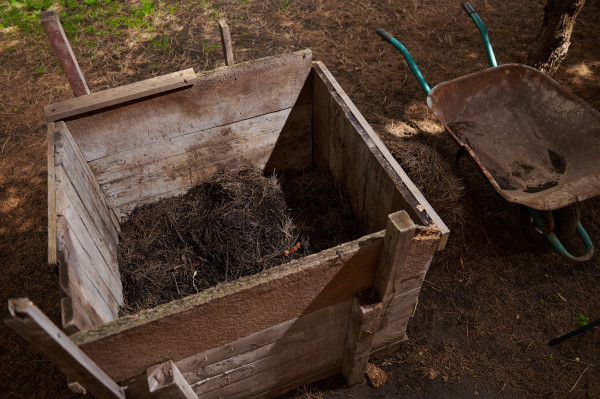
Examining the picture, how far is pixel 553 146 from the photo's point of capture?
3426mm

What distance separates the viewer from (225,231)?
2984mm

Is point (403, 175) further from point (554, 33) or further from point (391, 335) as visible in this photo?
point (554, 33)

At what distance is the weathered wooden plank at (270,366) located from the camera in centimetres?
223

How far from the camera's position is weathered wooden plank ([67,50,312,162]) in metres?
2.80

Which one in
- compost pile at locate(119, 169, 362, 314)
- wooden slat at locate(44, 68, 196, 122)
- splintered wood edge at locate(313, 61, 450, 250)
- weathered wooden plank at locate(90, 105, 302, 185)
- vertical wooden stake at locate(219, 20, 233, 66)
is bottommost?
compost pile at locate(119, 169, 362, 314)

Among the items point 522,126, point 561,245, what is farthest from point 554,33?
point 561,245

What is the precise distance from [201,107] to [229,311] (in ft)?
5.59

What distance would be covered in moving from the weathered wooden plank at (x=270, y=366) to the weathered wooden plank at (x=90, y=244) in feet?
2.52

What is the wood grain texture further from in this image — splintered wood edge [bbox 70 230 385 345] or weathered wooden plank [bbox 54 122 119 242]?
splintered wood edge [bbox 70 230 385 345]

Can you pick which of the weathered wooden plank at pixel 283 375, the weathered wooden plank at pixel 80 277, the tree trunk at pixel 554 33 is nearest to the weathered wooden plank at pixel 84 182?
the weathered wooden plank at pixel 80 277

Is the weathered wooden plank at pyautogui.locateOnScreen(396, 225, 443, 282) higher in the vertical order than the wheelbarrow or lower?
higher

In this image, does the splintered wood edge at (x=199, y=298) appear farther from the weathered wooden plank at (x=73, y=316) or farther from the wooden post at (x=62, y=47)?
the wooden post at (x=62, y=47)

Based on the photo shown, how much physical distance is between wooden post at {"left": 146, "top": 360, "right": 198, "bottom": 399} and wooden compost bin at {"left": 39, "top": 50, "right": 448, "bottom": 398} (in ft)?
0.04

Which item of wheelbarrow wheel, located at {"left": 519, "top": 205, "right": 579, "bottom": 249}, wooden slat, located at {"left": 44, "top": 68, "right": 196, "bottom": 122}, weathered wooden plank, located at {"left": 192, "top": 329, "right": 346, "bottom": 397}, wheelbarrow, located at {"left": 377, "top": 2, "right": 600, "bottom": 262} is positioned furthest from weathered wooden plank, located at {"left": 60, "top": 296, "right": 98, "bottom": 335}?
wheelbarrow wheel, located at {"left": 519, "top": 205, "right": 579, "bottom": 249}
